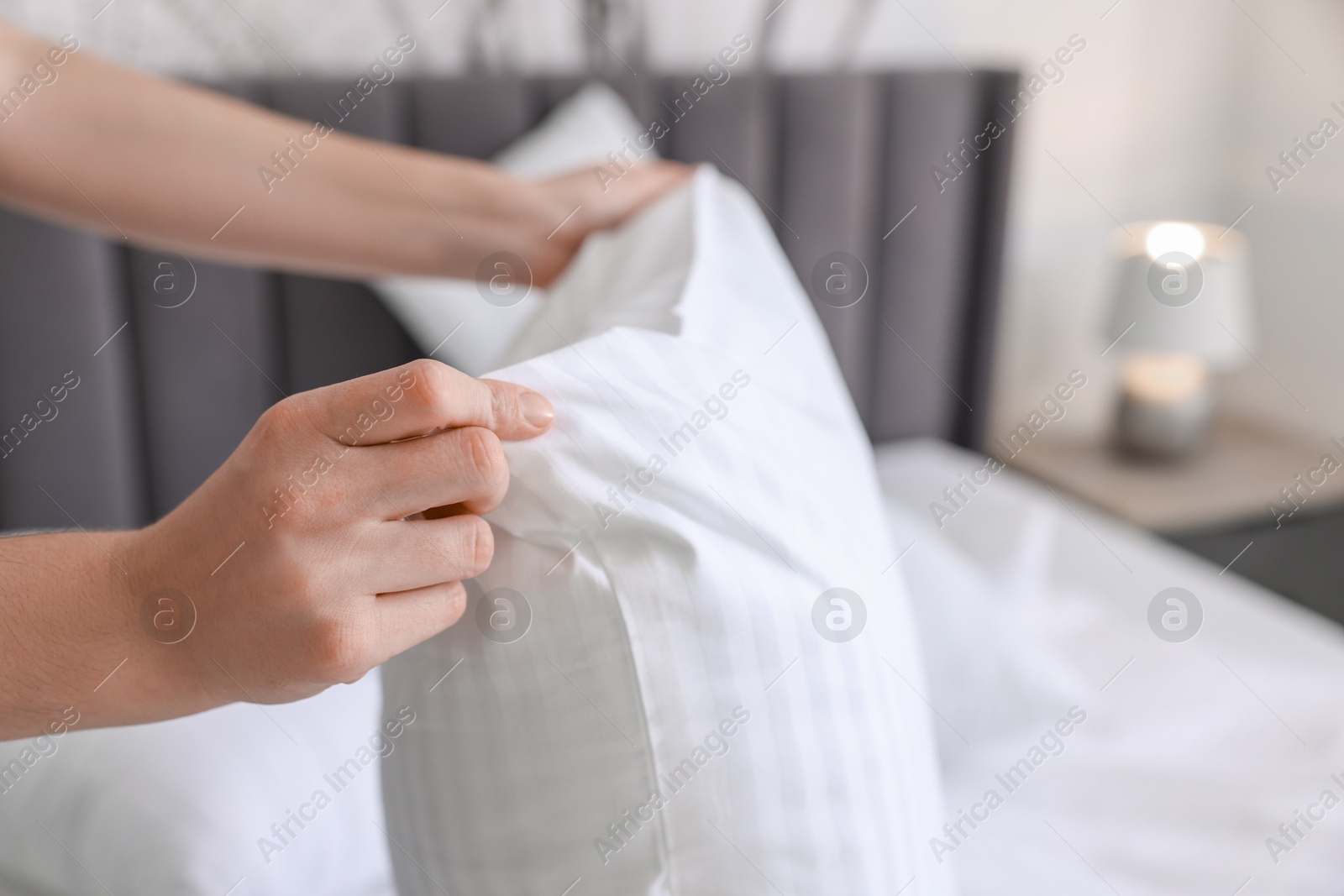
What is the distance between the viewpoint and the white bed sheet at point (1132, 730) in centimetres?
86

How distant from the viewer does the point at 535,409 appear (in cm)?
50

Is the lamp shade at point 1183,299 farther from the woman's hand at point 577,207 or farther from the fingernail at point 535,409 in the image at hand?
the fingernail at point 535,409

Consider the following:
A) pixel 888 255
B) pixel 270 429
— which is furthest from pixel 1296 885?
pixel 888 255

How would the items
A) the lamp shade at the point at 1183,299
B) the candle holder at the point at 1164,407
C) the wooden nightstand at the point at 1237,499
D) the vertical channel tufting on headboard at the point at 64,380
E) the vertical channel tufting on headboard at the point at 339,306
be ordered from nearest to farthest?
the vertical channel tufting on headboard at the point at 64,380
the vertical channel tufting on headboard at the point at 339,306
the wooden nightstand at the point at 1237,499
the lamp shade at the point at 1183,299
the candle holder at the point at 1164,407

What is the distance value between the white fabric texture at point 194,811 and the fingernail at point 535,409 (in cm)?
40

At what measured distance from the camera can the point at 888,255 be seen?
1.78 metres

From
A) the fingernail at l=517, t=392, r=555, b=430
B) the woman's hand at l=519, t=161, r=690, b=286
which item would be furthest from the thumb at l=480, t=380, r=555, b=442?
the woman's hand at l=519, t=161, r=690, b=286

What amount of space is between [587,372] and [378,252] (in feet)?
1.86

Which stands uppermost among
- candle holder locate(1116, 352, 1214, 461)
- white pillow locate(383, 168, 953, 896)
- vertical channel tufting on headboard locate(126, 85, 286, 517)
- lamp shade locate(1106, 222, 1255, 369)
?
white pillow locate(383, 168, 953, 896)

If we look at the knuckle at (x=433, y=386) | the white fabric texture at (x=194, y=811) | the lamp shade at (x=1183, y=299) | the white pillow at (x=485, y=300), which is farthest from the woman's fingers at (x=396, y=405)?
the lamp shade at (x=1183, y=299)

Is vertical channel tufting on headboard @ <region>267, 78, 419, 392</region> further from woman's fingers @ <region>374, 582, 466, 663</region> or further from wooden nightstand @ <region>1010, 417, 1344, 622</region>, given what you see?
wooden nightstand @ <region>1010, 417, 1344, 622</region>

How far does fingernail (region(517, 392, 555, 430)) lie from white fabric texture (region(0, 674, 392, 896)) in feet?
1.32

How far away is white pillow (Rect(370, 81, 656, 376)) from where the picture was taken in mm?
1418

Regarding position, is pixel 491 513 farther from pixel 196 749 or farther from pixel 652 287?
pixel 196 749
